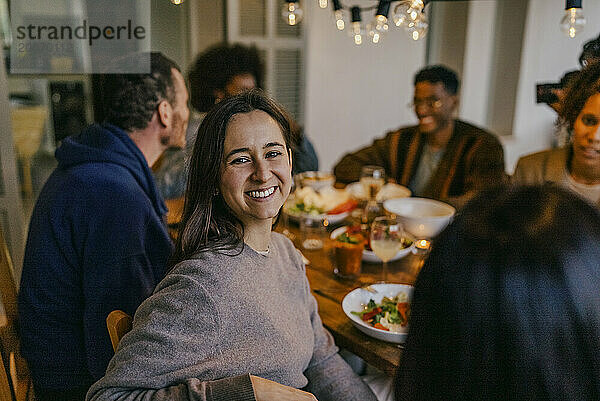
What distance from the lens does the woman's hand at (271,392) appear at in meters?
0.96

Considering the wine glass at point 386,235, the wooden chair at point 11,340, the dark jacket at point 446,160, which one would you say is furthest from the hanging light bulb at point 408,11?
the wooden chair at point 11,340

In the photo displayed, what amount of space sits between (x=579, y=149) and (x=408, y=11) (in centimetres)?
80

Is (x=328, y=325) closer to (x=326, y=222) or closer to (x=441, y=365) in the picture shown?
(x=326, y=222)

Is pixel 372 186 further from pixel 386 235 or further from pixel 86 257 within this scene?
pixel 86 257

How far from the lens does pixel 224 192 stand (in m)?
1.12

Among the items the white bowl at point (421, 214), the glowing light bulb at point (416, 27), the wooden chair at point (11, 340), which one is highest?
the glowing light bulb at point (416, 27)

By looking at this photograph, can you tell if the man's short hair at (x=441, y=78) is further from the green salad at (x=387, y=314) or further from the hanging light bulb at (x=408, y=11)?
the green salad at (x=387, y=314)

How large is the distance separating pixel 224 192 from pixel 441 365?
2.17 ft

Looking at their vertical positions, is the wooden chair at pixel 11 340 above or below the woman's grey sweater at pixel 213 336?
below

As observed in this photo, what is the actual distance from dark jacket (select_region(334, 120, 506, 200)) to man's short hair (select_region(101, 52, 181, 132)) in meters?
1.31

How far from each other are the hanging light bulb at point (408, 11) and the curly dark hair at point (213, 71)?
3.81 ft

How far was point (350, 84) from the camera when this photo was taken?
12.7 feet

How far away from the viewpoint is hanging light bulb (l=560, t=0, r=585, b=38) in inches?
59.9

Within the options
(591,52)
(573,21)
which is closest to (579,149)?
(591,52)
